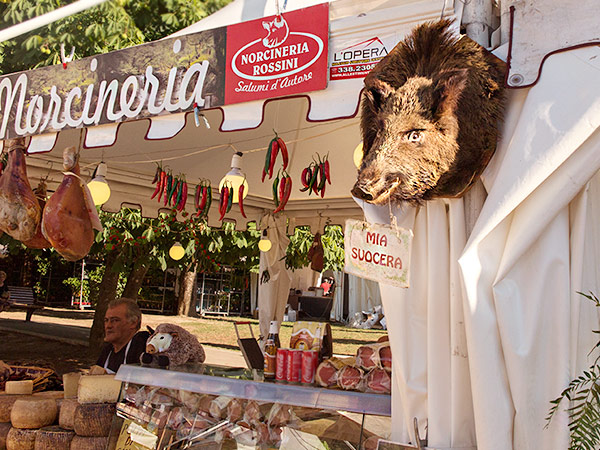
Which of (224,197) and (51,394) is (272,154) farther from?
(51,394)

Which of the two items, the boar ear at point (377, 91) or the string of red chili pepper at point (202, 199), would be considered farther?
the string of red chili pepper at point (202, 199)

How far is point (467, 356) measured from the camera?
6.14 feet

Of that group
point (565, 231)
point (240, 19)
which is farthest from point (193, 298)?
point (565, 231)

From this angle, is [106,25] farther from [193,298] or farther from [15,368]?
[193,298]

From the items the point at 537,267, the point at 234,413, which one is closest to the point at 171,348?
the point at 234,413

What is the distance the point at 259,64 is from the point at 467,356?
5.59 feet

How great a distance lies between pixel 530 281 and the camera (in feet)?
5.90

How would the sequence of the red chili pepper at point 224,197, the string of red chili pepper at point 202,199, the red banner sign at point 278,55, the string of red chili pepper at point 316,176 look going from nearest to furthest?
the red banner sign at point 278,55, the red chili pepper at point 224,197, the string of red chili pepper at point 316,176, the string of red chili pepper at point 202,199

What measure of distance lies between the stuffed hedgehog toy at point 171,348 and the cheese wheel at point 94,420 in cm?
37

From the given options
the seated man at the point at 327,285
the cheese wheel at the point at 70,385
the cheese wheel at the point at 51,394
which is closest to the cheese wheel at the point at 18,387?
the cheese wheel at the point at 51,394

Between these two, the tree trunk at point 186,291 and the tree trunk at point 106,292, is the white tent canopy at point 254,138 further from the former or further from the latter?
the tree trunk at point 186,291

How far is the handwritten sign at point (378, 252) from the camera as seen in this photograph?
193 centimetres

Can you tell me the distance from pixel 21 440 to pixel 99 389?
1.99 feet

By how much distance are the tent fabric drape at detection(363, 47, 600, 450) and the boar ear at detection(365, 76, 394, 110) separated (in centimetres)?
47
